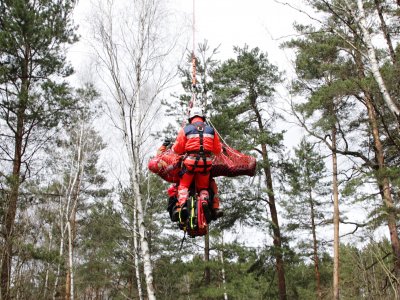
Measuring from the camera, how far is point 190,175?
557 centimetres

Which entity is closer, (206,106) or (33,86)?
(33,86)

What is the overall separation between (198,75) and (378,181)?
23.9 ft

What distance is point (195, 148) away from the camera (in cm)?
531

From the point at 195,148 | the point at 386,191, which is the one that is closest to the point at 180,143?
the point at 195,148

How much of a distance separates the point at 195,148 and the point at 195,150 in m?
0.03

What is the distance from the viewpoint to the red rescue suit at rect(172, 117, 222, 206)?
5316mm

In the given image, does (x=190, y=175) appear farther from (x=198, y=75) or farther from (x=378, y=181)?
(x=198, y=75)

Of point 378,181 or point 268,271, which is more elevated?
point 378,181

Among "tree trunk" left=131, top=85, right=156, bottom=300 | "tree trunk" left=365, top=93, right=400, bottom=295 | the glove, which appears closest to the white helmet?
the glove

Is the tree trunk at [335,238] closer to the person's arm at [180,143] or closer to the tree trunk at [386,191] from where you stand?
the tree trunk at [386,191]

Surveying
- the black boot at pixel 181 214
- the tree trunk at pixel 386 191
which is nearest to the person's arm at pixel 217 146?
the black boot at pixel 181 214

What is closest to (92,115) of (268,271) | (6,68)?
(6,68)

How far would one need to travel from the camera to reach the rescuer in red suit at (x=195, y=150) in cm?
532

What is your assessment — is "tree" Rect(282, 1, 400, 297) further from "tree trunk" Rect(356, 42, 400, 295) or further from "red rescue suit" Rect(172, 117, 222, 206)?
"red rescue suit" Rect(172, 117, 222, 206)
